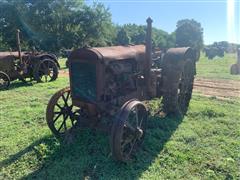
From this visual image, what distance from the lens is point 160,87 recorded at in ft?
19.5

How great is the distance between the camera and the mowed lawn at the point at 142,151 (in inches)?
155

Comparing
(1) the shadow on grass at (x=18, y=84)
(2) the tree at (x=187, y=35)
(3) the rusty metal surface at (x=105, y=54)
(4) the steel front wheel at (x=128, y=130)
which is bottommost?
(4) the steel front wheel at (x=128, y=130)

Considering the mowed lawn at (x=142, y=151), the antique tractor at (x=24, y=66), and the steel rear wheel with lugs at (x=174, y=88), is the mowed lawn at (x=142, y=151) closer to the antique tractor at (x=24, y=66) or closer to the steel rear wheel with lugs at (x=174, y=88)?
the steel rear wheel with lugs at (x=174, y=88)

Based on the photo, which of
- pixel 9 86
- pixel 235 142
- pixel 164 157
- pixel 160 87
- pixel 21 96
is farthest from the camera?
pixel 9 86

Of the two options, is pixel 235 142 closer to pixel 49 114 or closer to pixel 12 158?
pixel 49 114

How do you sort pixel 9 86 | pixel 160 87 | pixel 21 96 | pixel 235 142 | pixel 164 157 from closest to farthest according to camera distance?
pixel 164 157 → pixel 235 142 → pixel 160 87 → pixel 21 96 → pixel 9 86

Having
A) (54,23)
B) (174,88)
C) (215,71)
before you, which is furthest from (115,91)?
(54,23)

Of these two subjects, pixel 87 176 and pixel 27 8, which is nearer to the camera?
pixel 87 176

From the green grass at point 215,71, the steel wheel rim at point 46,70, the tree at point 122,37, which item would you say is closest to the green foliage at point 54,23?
the tree at point 122,37

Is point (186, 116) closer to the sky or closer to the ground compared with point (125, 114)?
closer to the ground

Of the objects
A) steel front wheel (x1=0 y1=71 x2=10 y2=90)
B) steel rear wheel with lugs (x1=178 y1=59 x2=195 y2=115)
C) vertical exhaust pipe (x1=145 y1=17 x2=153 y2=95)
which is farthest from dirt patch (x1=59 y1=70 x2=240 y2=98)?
steel front wheel (x1=0 y1=71 x2=10 y2=90)

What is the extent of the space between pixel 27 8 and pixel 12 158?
3127 centimetres

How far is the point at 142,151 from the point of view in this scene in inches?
178

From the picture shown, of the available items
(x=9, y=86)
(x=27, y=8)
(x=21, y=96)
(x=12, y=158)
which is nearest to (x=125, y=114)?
(x=12, y=158)
